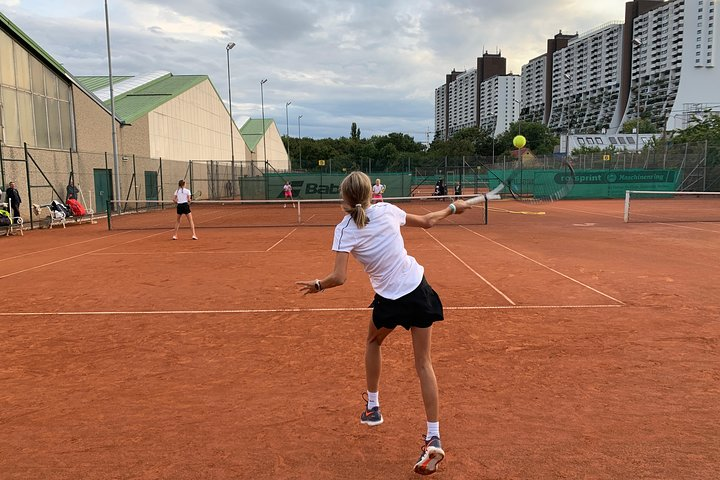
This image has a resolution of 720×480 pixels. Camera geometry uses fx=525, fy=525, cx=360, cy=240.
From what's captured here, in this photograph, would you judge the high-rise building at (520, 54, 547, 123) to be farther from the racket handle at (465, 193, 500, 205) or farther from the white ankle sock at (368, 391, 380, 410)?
the white ankle sock at (368, 391, 380, 410)

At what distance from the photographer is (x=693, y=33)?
116 meters

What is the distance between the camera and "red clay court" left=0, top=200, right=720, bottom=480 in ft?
10.9

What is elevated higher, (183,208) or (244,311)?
(183,208)

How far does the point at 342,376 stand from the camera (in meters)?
4.72

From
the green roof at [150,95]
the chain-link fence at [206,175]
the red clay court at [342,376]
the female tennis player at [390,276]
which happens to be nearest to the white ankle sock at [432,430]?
the female tennis player at [390,276]

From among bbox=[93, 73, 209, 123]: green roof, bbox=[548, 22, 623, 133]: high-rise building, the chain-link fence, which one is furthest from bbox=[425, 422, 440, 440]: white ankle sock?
bbox=[548, 22, 623, 133]: high-rise building

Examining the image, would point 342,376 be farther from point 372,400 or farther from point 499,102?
point 499,102

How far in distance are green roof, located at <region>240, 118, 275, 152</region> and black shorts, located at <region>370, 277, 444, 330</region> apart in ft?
207

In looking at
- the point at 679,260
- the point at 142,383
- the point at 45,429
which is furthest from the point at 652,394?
the point at 679,260

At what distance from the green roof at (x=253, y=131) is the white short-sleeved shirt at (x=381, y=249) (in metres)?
63.0

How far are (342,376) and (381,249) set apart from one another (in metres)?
1.94

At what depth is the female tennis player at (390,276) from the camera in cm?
315

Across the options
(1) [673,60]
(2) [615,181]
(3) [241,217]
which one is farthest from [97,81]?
(1) [673,60]

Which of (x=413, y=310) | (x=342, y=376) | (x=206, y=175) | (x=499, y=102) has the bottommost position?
(x=342, y=376)
